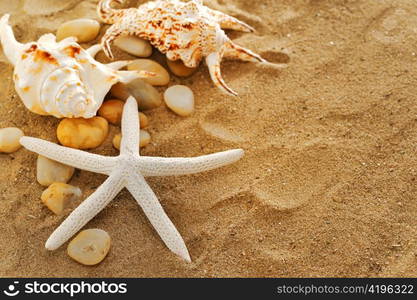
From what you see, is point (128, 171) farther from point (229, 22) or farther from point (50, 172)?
point (229, 22)

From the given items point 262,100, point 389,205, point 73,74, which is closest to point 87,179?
point 73,74

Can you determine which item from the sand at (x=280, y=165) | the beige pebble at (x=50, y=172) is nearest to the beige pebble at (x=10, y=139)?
the sand at (x=280, y=165)

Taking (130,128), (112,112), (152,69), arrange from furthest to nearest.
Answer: (152,69), (112,112), (130,128)

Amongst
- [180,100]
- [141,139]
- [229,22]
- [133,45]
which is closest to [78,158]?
[141,139]

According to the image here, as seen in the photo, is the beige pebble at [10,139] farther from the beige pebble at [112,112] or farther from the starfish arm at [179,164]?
the starfish arm at [179,164]

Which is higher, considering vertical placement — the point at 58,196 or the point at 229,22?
the point at 229,22

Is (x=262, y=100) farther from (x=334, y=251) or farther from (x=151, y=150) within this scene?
(x=334, y=251)
